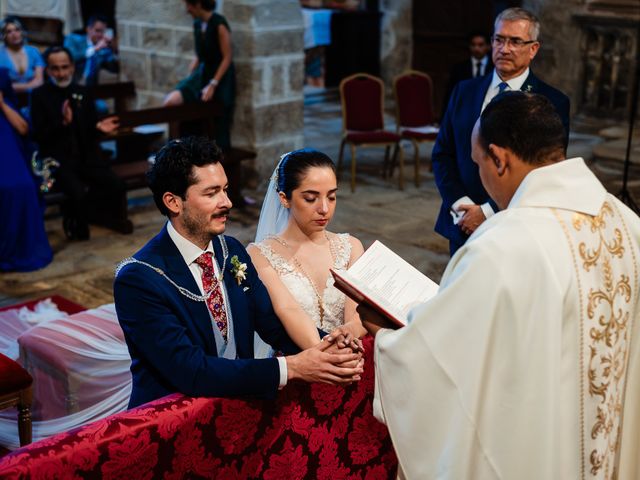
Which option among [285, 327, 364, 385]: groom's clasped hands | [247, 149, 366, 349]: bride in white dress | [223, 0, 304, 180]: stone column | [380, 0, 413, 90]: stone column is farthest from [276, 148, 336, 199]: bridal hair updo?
[380, 0, 413, 90]: stone column

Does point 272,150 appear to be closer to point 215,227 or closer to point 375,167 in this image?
point 375,167

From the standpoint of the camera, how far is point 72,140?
6.39 m

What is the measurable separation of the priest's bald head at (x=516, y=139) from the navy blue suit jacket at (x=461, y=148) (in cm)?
155

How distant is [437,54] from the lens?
11531mm


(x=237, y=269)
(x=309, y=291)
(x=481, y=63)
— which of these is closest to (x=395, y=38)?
(x=481, y=63)

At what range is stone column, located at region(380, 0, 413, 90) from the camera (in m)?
11.8

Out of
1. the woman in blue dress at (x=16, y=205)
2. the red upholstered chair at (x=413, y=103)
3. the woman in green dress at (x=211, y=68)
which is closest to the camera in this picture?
the woman in blue dress at (x=16, y=205)

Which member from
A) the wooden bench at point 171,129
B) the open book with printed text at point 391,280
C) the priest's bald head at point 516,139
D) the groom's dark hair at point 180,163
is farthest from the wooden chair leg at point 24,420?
the wooden bench at point 171,129

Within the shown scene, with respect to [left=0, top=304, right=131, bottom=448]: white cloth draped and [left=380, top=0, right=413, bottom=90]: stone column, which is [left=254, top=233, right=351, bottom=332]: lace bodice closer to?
[left=0, top=304, right=131, bottom=448]: white cloth draped

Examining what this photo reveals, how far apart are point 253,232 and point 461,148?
9.70ft

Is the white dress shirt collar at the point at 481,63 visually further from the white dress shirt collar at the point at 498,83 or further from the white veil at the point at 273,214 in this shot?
the white veil at the point at 273,214

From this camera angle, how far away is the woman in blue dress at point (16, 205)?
19.2ft

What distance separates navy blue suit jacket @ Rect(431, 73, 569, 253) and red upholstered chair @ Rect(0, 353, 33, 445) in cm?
181

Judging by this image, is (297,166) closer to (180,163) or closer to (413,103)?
(180,163)
